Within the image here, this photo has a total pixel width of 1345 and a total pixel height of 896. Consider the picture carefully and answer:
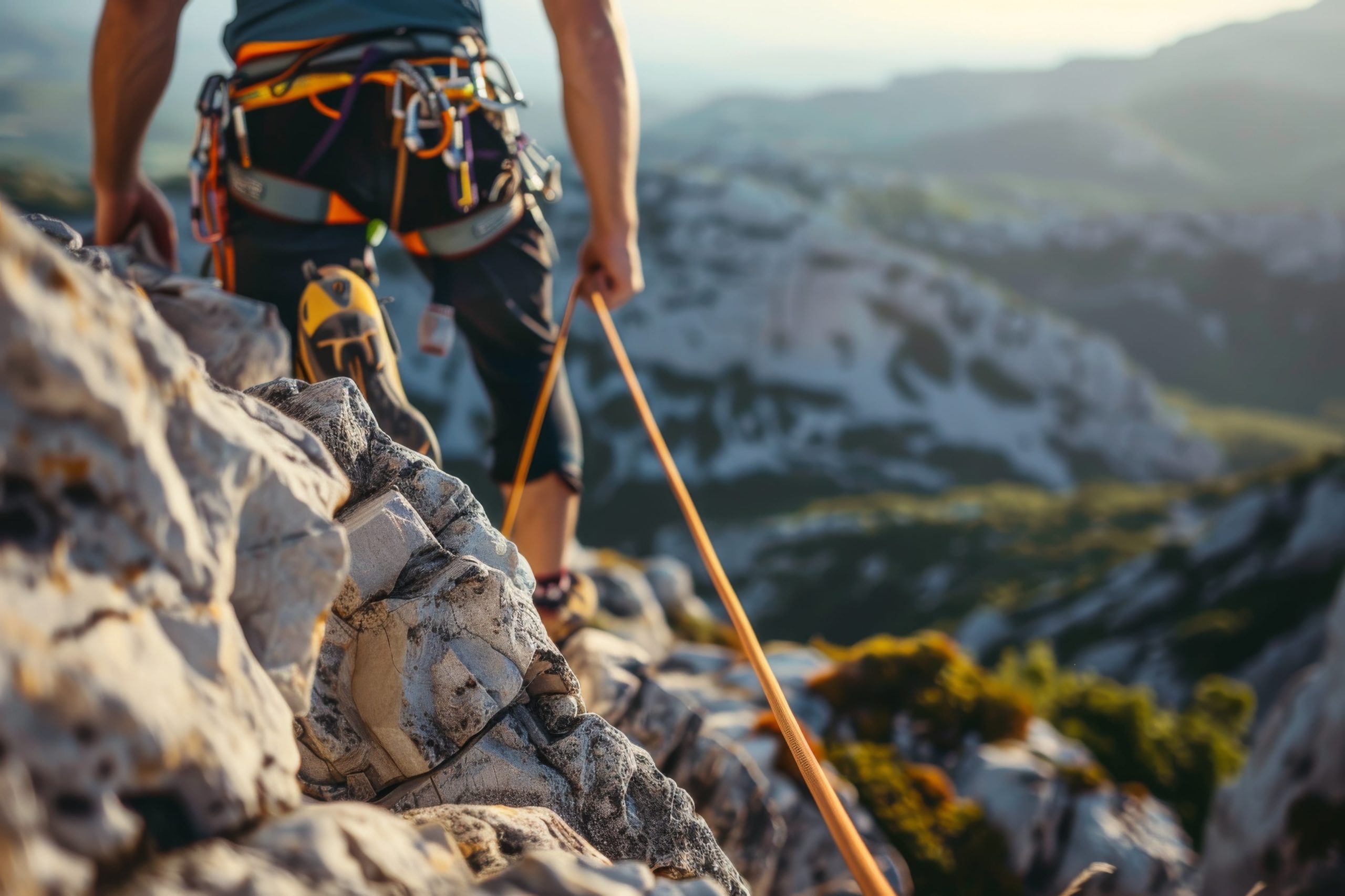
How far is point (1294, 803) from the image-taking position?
820cm

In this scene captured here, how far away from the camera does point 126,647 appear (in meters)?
1.42

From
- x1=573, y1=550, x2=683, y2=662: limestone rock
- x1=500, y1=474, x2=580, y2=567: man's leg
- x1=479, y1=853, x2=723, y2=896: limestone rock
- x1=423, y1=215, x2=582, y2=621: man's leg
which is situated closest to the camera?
x1=479, y1=853, x2=723, y2=896: limestone rock

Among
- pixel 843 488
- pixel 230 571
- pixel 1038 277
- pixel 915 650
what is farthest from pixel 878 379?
pixel 230 571

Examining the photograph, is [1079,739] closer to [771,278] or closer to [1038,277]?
[771,278]

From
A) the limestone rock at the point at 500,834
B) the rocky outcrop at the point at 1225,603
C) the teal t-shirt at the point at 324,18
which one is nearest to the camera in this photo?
the limestone rock at the point at 500,834

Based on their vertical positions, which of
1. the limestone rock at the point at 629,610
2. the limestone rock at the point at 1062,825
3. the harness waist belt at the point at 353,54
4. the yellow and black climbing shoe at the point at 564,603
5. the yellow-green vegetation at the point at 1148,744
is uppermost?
the harness waist belt at the point at 353,54

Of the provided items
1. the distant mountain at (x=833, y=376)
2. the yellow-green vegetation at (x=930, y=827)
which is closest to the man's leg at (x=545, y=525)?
the yellow-green vegetation at (x=930, y=827)

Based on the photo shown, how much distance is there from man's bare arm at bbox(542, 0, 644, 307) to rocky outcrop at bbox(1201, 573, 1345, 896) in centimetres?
801

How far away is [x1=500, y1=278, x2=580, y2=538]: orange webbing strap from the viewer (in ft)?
14.4

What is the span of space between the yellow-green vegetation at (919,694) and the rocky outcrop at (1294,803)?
2386 mm

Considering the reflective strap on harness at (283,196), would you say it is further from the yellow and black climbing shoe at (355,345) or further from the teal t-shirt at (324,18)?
the teal t-shirt at (324,18)

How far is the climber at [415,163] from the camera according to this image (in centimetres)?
387

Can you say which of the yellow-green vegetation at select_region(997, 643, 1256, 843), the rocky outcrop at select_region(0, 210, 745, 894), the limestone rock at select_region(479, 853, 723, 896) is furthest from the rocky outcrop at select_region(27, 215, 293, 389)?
the yellow-green vegetation at select_region(997, 643, 1256, 843)

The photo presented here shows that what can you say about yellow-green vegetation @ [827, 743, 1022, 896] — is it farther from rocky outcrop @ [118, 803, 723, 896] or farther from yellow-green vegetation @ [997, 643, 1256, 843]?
yellow-green vegetation @ [997, 643, 1256, 843]
